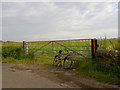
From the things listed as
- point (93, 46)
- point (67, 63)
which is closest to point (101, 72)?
point (93, 46)

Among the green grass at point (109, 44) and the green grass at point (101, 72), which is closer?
the green grass at point (101, 72)

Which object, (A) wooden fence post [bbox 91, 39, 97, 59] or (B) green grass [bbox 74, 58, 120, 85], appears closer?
(B) green grass [bbox 74, 58, 120, 85]

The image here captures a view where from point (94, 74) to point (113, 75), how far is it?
0.73 metres

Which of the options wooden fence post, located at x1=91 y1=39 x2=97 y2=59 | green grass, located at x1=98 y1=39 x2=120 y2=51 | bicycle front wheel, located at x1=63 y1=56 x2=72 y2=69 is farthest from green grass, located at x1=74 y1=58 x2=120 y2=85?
green grass, located at x1=98 y1=39 x2=120 y2=51

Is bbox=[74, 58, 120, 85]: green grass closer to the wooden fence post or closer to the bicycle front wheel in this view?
the bicycle front wheel

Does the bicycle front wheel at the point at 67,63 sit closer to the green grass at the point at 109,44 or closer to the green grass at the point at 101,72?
the green grass at the point at 101,72

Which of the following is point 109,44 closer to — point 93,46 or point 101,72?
point 93,46

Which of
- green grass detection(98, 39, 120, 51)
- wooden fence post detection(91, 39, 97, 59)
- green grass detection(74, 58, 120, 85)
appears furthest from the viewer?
wooden fence post detection(91, 39, 97, 59)

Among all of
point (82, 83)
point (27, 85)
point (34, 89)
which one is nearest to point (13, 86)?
point (27, 85)

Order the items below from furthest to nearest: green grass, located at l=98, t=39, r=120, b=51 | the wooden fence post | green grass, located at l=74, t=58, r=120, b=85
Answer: the wooden fence post → green grass, located at l=98, t=39, r=120, b=51 → green grass, located at l=74, t=58, r=120, b=85

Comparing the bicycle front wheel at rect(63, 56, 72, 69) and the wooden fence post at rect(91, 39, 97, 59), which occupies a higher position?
the wooden fence post at rect(91, 39, 97, 59)

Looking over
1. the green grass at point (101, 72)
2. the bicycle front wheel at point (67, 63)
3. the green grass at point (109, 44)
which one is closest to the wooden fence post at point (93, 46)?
the green grass at point (109, 44)

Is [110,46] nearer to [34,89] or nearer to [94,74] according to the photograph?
[94,74]

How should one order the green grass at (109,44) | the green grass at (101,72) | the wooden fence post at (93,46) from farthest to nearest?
→ the wooden fence post at (93,46)
the green grass at (109,44)
the green grass at (101,72)
